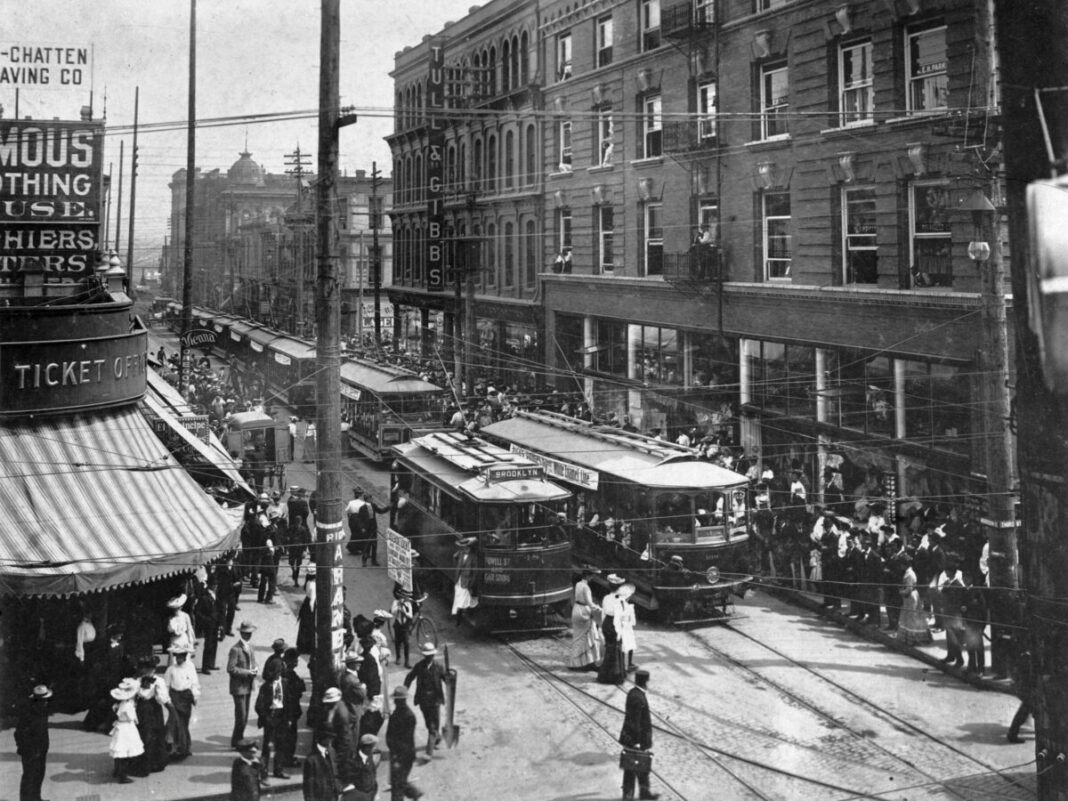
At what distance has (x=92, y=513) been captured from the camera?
1293 cm

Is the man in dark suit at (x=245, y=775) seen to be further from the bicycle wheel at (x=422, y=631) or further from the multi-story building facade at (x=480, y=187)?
the multi-story building facade at (x=480, y=187)

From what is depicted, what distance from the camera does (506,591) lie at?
1702 centimetres

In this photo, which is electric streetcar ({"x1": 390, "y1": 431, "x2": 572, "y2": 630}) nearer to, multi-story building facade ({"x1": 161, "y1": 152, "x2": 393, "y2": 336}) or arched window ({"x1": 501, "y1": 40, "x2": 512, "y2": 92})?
arched window ({"x1": 501, "y1": 40, "x2": 512, "y2": 92})

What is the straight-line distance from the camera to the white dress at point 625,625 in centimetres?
1505

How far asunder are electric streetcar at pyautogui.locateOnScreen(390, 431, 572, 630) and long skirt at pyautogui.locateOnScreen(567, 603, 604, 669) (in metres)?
1.33

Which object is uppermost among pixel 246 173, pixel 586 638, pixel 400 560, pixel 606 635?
pixel 246 173

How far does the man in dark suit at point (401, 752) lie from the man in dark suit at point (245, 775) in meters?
1.81

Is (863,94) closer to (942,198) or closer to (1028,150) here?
(942,198)

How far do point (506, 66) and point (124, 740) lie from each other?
3808 centimetres

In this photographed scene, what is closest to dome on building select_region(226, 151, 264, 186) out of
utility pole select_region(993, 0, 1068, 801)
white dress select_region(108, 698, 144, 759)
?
white dress select_region(108, 698, 144, 759)

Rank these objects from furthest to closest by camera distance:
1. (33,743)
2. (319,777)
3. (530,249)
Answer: (530,249)
(33,743)
(319,777)

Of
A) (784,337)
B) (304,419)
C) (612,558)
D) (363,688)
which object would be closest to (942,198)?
(784,337)

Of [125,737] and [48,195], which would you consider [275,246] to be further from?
[125,737]

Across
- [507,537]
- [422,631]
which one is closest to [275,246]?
[422,631]
